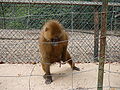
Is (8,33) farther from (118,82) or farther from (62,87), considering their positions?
(118,82)

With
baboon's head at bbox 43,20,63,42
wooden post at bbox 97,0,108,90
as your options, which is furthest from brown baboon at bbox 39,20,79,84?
wooden post at bbox 97,0,108,90

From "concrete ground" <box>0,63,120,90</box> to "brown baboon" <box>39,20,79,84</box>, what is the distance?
18 centimetres

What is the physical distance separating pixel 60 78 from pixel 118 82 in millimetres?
1011

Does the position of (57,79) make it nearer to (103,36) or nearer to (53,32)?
(53,32)

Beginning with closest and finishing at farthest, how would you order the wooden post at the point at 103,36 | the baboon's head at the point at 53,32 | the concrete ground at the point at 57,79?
1. the wooden post at the point at 103,36
2. the baboon's head at the point at 53,32
3. the concrete ground at the point at 57,79

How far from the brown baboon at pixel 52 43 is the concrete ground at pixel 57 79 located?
0.60ft

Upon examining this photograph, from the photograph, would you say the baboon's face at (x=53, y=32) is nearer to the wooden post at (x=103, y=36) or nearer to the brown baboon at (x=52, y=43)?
the brown baboon at (x=52, y=43)

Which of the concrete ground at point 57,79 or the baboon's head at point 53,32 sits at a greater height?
the baboon's head at point 53,32

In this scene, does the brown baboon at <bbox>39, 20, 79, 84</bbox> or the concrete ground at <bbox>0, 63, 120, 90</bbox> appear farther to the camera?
the concrete ground at <bbox>0, 63, 120, 90</bbox>

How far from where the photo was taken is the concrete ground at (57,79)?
3.54 m

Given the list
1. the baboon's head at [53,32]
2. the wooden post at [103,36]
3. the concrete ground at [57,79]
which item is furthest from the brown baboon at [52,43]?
the wooden post at [103,36]

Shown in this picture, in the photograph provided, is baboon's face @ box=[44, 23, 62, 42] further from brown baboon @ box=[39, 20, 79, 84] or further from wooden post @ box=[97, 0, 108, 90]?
wooden post @ box=[97, 0, 108, 90]

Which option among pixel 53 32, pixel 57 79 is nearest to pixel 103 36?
pixel 53 32

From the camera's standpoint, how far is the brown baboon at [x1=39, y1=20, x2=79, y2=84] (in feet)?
10.9
